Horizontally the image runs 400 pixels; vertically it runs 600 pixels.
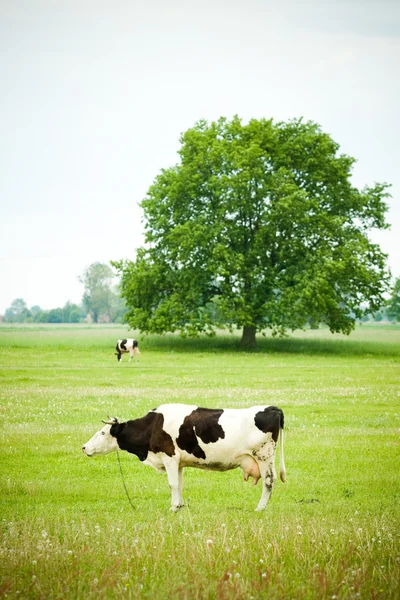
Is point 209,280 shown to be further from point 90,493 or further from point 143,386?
point 90,493

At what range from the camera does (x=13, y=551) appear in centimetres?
824

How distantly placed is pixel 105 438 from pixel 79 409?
403 inches

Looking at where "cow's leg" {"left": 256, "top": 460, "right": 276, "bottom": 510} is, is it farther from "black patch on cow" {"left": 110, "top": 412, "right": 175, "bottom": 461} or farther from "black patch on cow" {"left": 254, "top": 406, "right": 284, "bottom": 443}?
"black patch on cow" {"left": 110, "top": 412, "right": 175, "bottom": 461}

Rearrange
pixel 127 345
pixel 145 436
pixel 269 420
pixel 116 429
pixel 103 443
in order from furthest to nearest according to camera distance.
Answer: pixel 127 345 → pixel 103 443 → pixel 116 429 → pixel 145 436 → pixel 269 420

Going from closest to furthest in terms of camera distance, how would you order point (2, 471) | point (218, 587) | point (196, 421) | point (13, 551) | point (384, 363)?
point (218, 587)
point (13, 551)
point (196, 421)
point (2, 471)
point (384, 363)

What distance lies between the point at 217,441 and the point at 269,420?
1022mm

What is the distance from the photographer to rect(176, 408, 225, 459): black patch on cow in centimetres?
1189

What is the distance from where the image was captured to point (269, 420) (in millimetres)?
11961

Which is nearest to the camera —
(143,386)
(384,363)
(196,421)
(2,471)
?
(196,421)

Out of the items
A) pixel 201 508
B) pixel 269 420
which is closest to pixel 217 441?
pixel 269 420

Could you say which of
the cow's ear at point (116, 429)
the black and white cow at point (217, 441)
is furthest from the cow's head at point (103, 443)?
the black and white cow at point (217, 441)

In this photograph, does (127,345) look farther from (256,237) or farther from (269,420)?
(269,420)

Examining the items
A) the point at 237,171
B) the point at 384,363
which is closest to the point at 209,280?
the point at 237,171

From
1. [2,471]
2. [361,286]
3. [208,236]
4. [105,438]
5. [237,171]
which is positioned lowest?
[2,471]
